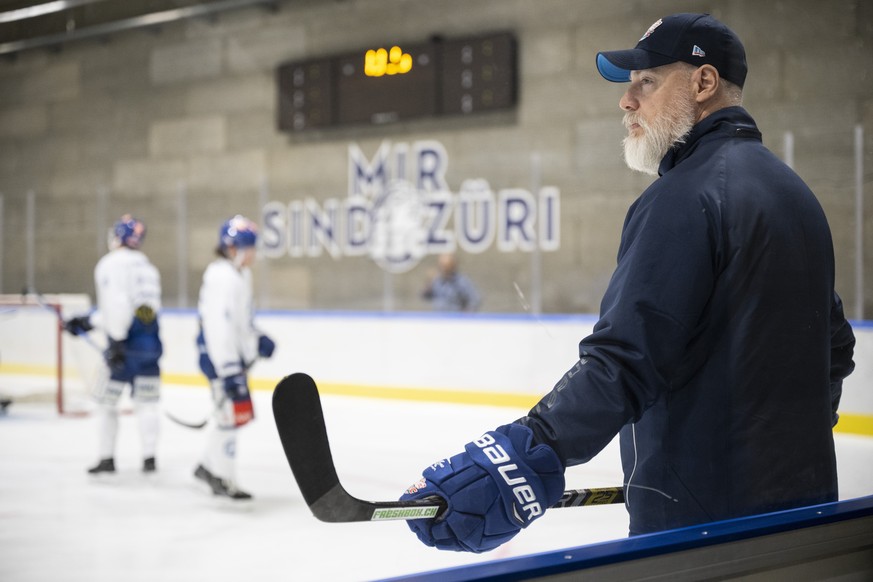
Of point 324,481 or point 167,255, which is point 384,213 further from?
point 324,481

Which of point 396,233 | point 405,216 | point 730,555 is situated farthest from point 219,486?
point 396,233

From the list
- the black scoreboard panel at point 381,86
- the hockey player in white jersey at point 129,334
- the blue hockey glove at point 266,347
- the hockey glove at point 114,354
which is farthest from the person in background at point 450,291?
the black scoreboard panel at point 381,86

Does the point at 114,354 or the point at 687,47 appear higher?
the point at 687,47

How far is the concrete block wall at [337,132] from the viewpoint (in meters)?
1.67

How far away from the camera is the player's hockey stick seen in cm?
73

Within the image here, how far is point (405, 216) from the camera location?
289 inches

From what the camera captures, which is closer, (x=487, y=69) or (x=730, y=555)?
(x=730, y=555)

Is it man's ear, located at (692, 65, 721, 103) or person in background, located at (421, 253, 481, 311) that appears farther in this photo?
person in background, located at (421, 253, 481, 311)

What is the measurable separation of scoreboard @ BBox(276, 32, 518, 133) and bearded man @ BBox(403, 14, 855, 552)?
0.81 m

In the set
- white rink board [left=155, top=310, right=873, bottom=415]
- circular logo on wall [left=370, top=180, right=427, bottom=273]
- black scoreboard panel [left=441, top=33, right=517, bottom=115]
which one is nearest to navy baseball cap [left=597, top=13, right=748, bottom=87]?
white rink board [left=155, top=310, right=873, bottom=415]

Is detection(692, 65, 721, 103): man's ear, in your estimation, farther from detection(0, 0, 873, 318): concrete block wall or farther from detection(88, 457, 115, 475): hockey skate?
detection(88, 457, 115, 475): hockey skate

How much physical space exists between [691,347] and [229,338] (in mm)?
2882

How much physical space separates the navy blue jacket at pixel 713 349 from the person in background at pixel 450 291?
2.86m

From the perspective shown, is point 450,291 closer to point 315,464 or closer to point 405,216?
point 405,216
